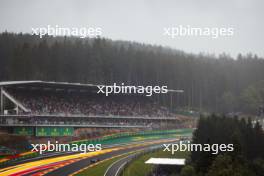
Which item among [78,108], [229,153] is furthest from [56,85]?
[229,153]

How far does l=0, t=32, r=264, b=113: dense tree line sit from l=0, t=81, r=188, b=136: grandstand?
7.91 ft

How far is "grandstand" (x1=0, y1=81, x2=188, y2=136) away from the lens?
167ft

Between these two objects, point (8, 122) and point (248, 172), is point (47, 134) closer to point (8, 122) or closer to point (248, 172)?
point (8, 122)

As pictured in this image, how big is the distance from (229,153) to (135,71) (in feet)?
97.1

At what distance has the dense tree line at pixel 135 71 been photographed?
5581 cm

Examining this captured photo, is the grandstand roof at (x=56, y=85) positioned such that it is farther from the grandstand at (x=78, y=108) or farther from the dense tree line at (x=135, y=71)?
the dense tree line at (x=135, y=71)

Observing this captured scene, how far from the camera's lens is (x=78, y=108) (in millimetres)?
53156

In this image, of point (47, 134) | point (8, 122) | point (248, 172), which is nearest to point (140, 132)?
point (47, 134)

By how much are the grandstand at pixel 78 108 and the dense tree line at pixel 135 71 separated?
7.91 ft

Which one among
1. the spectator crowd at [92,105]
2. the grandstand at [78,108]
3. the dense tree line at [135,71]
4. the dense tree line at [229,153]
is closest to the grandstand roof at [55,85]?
the grandstand at [78,108]

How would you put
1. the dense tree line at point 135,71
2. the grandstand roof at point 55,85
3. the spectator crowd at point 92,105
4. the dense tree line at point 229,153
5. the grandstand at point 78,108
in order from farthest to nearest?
the dense tree line at point 135,71, the spectator crowd at point 92,105, the grandstand at point 78,108, the grandstand roof at point 55,85, the dense tree line at point 229,153

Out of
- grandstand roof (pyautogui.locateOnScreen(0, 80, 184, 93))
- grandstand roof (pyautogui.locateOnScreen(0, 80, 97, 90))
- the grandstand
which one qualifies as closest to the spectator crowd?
the grandstand

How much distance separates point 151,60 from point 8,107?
20.6 meters

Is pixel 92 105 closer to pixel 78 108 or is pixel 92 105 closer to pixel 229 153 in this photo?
pixel 78 108
